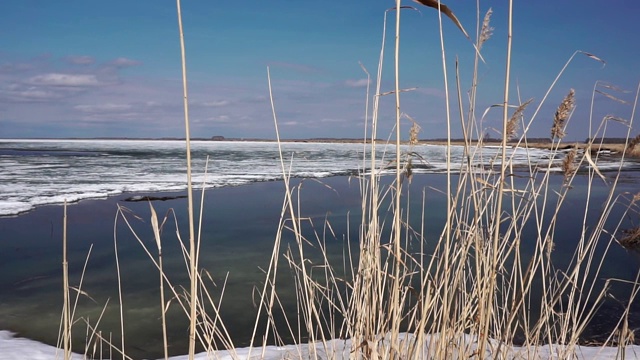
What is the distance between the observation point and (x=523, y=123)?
1.76 meters

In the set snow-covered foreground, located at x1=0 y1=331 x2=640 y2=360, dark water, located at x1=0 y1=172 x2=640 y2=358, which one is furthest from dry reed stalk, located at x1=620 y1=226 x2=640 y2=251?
snow-covered foreground, located at x1=0 y1=331 x2=640 y2=360

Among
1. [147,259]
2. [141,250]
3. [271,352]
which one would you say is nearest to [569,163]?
[271,352]

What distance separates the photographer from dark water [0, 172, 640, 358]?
3.44 meters

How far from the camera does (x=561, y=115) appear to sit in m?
1.49

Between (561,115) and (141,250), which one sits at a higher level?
(561,115)

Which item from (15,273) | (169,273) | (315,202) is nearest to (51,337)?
(169,273)

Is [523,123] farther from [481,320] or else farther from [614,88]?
[481,320]

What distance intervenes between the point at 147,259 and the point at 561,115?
434cm

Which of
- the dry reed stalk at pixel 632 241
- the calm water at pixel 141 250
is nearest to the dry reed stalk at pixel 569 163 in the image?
the calm water at pixel 141 250

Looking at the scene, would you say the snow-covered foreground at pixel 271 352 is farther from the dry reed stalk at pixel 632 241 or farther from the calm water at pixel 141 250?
the dry reed stalk at pixel 632 241

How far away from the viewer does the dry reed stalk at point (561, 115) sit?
146 centimetres

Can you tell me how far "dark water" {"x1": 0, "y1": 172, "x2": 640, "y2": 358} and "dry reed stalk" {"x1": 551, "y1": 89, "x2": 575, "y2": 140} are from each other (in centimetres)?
43

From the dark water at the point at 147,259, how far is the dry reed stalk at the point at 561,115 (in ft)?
1.40

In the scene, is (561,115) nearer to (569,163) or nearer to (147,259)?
(569,163)
